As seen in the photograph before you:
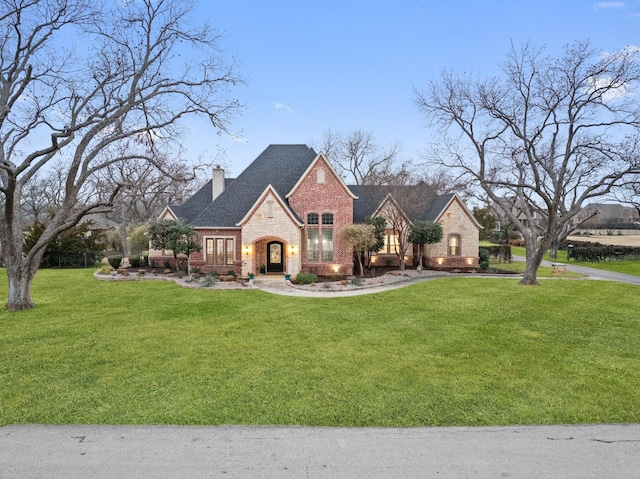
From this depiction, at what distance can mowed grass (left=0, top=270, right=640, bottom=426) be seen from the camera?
5.78m

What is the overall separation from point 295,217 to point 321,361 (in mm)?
14000

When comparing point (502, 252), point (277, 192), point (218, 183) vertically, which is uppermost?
point (218, 183)

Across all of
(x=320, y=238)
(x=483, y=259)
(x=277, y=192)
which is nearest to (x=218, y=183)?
(x=277, y=192)

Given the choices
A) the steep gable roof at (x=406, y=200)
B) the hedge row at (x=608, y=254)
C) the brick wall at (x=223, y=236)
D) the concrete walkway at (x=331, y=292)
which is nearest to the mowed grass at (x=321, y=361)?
the concrete walkway at (x=331, y=292)

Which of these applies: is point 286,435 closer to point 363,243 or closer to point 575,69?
point 363,243

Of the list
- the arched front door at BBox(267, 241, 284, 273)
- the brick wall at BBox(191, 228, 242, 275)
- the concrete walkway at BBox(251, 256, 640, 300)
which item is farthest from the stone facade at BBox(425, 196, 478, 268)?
the brick wall at BBox(191, 228, 242, 275)

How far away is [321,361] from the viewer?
319 inches

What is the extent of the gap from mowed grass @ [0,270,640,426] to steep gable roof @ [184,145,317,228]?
894cm

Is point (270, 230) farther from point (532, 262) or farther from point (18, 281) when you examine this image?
point (532, 262)

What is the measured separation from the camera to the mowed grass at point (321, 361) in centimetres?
578

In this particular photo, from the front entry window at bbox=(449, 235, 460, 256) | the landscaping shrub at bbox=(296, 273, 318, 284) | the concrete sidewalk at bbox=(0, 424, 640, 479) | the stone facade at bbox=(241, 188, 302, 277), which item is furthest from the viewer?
the front entry window at bbox=(449, 235, 460, 256)

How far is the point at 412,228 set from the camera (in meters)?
24.0

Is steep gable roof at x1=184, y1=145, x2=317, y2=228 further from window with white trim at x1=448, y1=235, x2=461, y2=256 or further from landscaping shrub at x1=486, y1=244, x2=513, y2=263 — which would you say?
landscaping shrub at x1=486, y1=244, x2=513, y2=263

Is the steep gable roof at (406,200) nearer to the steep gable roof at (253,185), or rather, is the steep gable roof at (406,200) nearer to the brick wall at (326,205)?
the brick wall at (326,205)
